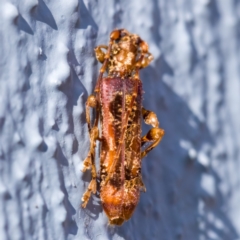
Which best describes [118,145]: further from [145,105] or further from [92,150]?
[145,105]

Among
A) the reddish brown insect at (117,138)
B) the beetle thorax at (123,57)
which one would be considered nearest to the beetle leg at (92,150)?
the reddish brown insect at (117,138)

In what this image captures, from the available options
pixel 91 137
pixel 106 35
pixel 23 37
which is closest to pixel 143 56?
pixel 106 35

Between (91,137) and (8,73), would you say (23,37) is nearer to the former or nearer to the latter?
(8,73)

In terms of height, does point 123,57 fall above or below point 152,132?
above

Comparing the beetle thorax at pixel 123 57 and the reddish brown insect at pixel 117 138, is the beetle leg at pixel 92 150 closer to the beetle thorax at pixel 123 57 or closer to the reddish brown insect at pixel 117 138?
the reddish brown insect at pixel 117 138

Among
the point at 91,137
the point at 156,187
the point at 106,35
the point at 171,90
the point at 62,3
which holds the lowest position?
the point at 156,187

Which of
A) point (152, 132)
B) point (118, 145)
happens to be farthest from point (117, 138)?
point (152, 132)
